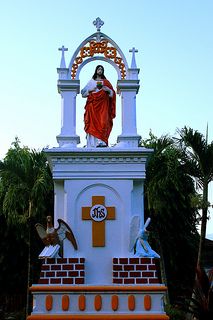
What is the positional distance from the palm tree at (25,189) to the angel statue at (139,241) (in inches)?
286

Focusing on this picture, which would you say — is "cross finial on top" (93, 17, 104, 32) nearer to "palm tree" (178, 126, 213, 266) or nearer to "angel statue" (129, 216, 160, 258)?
"angel statue" (129, 216, 160, 258)

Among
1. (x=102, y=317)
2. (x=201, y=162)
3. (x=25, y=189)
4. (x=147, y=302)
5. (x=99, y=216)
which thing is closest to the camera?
(x=102, y=317)

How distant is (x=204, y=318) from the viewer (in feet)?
37.0

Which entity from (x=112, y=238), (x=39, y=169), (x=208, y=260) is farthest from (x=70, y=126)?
(x=208, y=260)

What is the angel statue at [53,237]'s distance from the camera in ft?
28.0

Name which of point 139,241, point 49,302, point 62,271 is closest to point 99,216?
point 139,241

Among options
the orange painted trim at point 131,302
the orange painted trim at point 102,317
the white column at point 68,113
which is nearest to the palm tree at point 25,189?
the white column at point 68,113

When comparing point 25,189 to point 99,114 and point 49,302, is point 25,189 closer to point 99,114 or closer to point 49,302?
point 99,114

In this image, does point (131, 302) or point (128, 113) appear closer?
point (131, 302)

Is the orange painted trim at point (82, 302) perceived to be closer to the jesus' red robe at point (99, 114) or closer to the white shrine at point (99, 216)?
the white shrine at point (99, 216)

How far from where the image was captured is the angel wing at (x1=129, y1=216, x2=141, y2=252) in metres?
8.88

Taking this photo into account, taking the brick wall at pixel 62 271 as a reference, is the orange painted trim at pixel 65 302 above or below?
below

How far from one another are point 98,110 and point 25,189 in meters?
7.14

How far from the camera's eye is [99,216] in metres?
9.01
